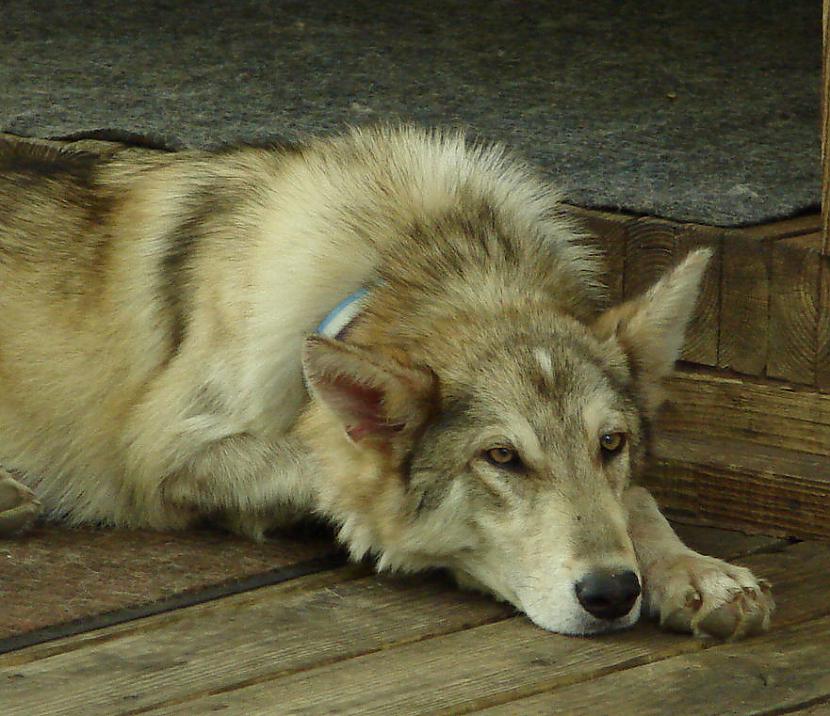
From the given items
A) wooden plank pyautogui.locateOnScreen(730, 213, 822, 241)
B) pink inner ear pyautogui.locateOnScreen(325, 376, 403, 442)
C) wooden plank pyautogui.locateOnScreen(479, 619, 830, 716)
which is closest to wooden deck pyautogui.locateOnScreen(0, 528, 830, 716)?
wooden plank pyautogui.locateOnScreen(479, 619, 830, 716)

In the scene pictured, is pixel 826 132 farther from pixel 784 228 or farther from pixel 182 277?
pixel 182 277

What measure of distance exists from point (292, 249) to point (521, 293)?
0.56 metres

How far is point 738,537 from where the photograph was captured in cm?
395

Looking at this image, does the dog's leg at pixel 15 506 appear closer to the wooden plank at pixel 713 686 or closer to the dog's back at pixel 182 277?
the dog's back at pixel 182 277

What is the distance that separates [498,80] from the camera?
6047 mm

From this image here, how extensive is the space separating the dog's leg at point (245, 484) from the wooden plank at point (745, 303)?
117cm

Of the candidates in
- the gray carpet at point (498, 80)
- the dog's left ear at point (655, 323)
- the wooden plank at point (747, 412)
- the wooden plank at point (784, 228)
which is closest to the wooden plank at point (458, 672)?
the dog's left ear at point (655, 323)

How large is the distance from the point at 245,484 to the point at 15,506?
583mm

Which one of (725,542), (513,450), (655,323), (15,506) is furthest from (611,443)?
(15,506)

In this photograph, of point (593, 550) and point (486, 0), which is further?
point (486, 0)

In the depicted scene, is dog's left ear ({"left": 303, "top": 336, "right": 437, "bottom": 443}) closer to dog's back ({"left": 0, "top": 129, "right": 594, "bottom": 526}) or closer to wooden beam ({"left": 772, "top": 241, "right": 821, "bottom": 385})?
dog's back ({"left": 0, "top": 129, "right": 594, "bottom": 526})

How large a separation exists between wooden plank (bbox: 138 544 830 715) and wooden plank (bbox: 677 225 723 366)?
36.4 inches

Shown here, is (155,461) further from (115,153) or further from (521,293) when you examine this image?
(115,153)

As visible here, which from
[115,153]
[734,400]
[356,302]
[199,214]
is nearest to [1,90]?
[115,153]
